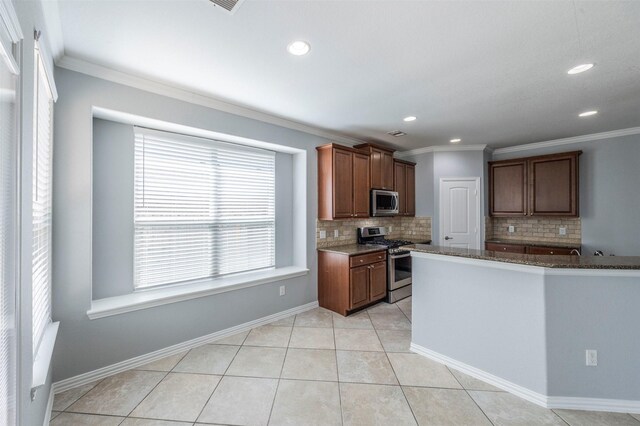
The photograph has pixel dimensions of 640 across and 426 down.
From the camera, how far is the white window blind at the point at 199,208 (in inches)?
108

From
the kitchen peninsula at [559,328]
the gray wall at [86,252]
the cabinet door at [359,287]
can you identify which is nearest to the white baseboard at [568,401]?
the kitchen peninsula at [559,328]

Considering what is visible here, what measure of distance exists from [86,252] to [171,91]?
160cm

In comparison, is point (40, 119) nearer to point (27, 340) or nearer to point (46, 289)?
point (46, 289)

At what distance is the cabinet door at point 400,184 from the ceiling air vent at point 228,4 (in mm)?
3791

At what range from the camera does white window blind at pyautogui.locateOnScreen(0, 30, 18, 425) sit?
0.99 metres

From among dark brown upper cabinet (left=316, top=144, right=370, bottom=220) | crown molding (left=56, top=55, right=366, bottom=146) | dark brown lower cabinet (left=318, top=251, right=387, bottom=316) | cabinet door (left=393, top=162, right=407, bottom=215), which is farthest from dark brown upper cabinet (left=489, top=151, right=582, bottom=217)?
crown molding (left=56, top=55, right=366, bottom=146)

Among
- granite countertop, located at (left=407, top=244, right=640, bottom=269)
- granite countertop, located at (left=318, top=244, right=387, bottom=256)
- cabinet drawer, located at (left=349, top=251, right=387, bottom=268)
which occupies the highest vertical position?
granite countertop, located at (left=407, top=244, right=640, bottom=269)

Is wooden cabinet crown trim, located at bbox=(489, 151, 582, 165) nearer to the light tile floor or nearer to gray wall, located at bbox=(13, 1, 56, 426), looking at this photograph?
the light tile floor

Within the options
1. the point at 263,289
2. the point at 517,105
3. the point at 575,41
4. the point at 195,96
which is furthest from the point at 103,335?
the point at 517,105

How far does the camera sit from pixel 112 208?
8.34 feet

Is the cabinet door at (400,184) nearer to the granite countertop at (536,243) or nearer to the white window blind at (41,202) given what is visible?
the granite countertop at (536,243)

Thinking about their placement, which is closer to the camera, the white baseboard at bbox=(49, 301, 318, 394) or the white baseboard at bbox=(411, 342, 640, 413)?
the white baseboard at bbox=(411, 342, 640, 413)

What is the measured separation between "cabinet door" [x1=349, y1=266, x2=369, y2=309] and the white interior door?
6.58 ft

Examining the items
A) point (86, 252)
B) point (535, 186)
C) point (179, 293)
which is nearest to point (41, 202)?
point (86, 252)
